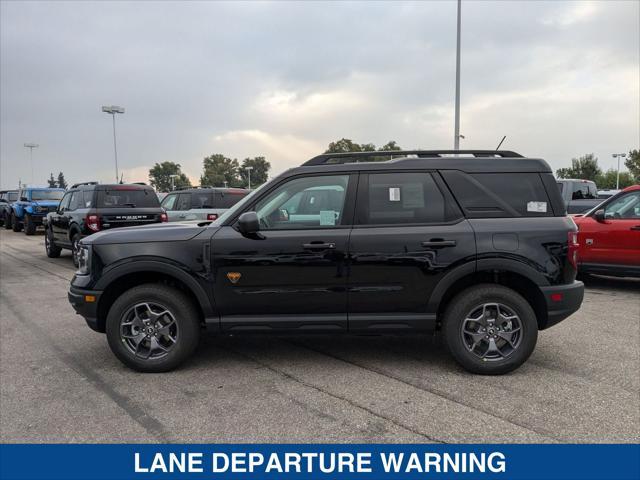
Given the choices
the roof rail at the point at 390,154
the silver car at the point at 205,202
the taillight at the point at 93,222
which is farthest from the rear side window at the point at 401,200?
the taillight at the point at 93,222

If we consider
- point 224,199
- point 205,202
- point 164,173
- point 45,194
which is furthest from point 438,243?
point 164,173

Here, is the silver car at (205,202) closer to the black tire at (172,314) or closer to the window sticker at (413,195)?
the black tire at (172,314)

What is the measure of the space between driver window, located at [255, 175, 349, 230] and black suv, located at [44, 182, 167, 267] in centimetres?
746

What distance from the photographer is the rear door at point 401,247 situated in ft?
13.5

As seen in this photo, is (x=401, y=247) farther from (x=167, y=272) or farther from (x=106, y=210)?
(x=106, y=210)

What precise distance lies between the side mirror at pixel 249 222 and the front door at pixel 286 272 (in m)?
0.11

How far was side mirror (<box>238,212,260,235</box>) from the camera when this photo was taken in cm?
407

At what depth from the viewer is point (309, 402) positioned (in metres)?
3.69

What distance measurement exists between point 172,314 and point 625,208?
278 inches

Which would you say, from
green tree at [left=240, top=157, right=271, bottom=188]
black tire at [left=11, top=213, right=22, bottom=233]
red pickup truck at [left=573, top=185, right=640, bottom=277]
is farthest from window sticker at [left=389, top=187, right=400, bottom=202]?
green tree at [left=240, top=157, right=271, bottom=188]

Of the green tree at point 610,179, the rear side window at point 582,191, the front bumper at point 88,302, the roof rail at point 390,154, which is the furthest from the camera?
the green tree at point 610,179

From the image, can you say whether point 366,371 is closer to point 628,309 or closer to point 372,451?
point 372,451

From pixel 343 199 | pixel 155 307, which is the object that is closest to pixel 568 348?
pixel 343 199

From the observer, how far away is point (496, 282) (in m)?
4.31
